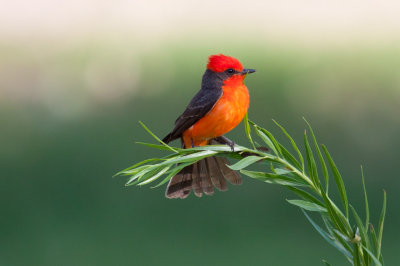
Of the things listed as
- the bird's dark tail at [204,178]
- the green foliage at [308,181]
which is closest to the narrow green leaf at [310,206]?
the green foliage at [308,181]

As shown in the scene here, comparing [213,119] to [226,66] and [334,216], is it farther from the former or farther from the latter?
[334,216]

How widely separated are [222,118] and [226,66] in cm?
19

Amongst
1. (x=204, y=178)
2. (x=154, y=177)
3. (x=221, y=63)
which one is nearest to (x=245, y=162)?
(x=154, y=177)

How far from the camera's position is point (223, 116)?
1787mm

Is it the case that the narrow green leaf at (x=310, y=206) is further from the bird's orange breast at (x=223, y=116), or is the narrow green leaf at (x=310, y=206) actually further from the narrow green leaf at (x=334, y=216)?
the bird's orange breast at (x=223, y=116)

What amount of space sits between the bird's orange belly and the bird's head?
0.25ft

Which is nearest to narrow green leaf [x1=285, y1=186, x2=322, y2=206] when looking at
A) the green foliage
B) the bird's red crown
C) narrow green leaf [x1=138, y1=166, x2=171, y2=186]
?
the green foliage

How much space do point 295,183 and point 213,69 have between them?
32.4 inches

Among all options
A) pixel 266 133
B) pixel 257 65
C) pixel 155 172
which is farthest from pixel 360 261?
pixel 257 65

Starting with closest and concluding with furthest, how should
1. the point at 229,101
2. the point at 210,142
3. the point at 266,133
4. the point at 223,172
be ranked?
the point at 266,133 → the point at 223,172 → the point at 229,101 → the point at 210,142

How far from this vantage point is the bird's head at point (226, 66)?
5.83 feet

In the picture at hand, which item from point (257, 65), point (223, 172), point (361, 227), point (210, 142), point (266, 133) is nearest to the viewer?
point (361, 227)

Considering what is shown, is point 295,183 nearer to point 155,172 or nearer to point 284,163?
point 284,163

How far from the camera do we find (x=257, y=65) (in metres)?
4.08
